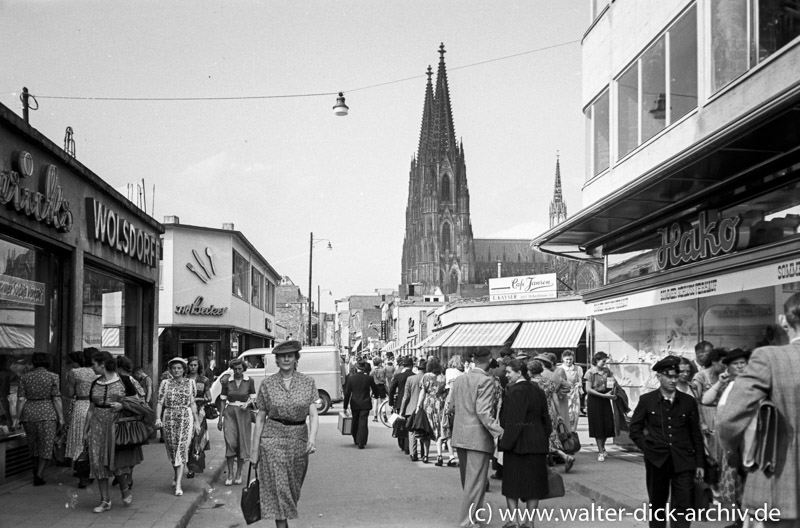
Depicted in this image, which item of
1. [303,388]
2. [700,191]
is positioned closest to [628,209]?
[700,191]

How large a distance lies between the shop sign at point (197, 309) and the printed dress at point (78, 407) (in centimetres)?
2499

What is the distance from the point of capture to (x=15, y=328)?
485 inches

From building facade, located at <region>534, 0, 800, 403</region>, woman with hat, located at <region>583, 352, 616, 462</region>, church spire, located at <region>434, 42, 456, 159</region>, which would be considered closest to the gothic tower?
church spire, located at <region>434, 42, 456, 159</region>

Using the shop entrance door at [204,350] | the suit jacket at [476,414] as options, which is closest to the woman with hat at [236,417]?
the suit jacket at [476,414]

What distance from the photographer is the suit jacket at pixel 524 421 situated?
26.8 feet

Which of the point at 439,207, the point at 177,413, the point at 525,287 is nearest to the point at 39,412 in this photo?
the point at 177,413

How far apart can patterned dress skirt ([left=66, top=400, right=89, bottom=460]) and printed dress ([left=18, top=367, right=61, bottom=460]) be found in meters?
0.58

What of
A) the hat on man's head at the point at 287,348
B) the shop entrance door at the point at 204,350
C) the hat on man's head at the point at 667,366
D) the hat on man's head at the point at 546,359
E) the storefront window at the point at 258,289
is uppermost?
the storefront window at the point at 258,289

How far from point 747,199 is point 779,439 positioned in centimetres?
889

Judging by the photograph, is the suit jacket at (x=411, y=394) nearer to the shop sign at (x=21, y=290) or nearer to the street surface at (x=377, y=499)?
the street surface at (x=377, y=499)

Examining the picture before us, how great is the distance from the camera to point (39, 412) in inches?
448

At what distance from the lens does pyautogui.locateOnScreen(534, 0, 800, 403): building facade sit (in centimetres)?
1122

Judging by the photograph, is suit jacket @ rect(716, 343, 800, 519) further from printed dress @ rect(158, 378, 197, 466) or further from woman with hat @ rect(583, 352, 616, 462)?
woman with hat @ rect(583, 352, 616, 462)

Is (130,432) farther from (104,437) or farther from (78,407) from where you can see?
(78,407)
